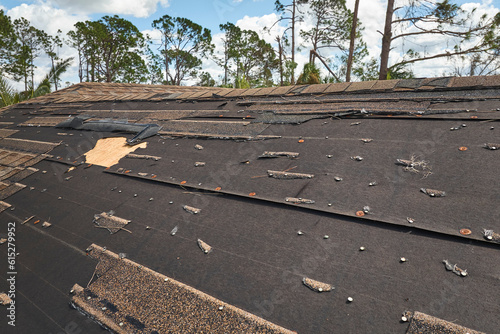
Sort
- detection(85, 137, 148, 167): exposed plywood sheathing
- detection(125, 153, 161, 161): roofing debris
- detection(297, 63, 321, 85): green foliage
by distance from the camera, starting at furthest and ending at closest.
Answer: detection(297, 63, 321, 85): green foliage, detection(85, 137, 148, 167): exposed plywood sheathing, detection(125, 153, 161, 161): roofing debris

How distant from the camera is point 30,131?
4879 millimetres

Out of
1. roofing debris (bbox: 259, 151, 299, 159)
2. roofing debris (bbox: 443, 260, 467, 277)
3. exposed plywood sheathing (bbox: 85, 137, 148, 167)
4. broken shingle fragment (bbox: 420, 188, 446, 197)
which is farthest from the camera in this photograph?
exposed plywood sheathing (bbox: 85, 137, 148, 167)

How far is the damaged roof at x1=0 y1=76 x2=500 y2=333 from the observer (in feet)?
3.65

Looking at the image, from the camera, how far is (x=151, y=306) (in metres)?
1.27

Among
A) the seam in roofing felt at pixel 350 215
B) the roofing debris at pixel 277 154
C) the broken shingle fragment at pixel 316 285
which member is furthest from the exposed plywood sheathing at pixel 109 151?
the broken shingle fragment at pixel 316 285

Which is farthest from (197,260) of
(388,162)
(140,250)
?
(388,162)

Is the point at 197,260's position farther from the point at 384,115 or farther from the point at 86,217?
the point at 384,115

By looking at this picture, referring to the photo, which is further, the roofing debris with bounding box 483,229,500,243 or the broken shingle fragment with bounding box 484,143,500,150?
the broken shingle fragment with bounding box 484,143,500,150

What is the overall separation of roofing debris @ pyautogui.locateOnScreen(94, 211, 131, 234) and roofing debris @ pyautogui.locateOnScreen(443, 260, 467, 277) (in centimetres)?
185

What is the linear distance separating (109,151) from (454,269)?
11.3 ft

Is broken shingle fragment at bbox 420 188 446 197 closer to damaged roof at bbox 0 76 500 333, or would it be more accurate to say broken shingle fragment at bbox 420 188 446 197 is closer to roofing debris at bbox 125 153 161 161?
damaged roof at bbox 0 76 500 333

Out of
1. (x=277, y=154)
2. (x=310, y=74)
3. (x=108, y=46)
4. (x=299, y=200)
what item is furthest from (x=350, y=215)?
(x=108, y=46)

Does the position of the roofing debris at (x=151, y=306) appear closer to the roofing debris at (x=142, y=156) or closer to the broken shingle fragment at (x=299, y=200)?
the broken shingle fragment at (x=299, y=200)

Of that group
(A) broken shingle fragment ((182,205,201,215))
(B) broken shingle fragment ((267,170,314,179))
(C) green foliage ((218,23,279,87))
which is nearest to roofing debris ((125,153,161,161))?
(A) broken shingle fragment ((182,205,201,215))
